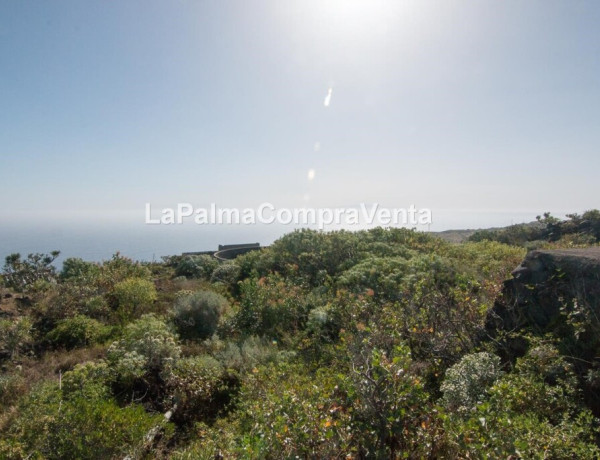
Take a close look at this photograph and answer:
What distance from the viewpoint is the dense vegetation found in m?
2.44

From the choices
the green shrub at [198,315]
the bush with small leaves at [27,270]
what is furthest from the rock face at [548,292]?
the bush with small leaves at [27,270]

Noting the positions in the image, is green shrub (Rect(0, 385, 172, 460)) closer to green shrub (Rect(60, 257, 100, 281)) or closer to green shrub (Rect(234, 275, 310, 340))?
green shrub (Rect(234, 275, 310, 340))

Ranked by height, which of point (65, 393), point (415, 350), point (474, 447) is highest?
point (474, 447)

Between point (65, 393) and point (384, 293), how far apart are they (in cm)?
552

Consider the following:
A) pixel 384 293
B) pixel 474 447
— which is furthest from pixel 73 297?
pixel 474 447

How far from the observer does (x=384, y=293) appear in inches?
275

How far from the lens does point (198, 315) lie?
316 inches

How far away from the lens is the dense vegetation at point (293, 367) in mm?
2441

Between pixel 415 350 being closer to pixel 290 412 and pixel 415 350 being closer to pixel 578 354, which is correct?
pixel 578 354

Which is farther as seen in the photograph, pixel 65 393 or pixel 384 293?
pixel 384 293

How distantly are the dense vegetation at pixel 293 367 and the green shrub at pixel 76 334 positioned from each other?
0.03 m

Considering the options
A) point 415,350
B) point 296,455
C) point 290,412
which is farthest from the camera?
point 415,350

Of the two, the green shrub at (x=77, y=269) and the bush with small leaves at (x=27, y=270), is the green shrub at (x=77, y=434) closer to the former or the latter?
the green shrub at (x=77, y=269)

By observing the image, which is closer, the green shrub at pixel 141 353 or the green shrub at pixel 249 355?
the green shrub at pixel 141 353
